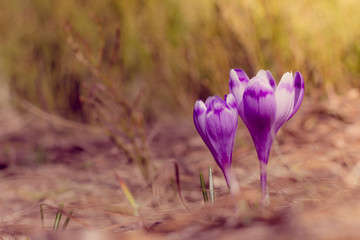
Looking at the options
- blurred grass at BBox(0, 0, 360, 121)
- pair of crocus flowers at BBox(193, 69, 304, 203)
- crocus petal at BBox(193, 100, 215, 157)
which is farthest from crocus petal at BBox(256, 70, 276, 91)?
blurred grass at BBox(0, 0, 360, 121)

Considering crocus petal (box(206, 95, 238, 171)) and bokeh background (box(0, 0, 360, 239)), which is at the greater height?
bokeh background (box(0, 0, 360, 239))

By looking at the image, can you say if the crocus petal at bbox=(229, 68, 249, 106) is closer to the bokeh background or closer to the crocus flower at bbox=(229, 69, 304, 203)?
the crocus flower at bbox=(229, 69, 304, 203)

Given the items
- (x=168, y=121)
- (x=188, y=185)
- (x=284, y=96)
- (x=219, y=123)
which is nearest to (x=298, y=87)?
(x=284, y=96)

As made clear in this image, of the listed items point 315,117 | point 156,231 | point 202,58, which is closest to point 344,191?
point 156,231

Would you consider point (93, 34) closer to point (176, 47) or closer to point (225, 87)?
point (176, 47)

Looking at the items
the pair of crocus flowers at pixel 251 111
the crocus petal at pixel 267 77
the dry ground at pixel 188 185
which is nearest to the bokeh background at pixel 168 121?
the dry ground at pixel 188 185

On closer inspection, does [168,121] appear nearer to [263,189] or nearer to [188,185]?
[188,185]

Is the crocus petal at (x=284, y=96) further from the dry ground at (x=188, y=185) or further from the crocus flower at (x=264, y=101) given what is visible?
the dry ground at (x=188, y=185)
